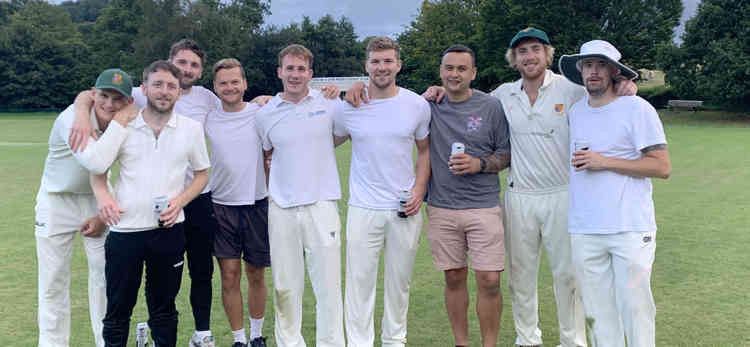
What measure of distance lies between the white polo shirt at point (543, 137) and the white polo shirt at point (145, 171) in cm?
275

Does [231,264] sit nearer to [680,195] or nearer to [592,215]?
[592,215]

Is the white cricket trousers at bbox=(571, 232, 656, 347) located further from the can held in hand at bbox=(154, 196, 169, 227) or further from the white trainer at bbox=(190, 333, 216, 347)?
the white trainer at bbox=(190, 333, 216, 347)

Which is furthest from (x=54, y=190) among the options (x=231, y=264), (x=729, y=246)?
(x=729, y=246)

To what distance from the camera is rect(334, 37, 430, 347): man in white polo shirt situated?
197 inches

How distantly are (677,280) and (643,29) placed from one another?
4350 cm

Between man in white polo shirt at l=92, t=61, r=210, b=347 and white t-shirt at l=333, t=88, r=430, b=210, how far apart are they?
1.36 m

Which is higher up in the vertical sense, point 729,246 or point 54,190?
point 54,190

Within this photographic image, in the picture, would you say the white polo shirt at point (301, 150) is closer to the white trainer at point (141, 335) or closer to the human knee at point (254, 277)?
the human knee at point (254, 277)

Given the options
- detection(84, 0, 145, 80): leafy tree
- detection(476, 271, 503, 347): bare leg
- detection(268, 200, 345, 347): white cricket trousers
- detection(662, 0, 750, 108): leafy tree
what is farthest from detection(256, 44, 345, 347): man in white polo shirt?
detection(84, 0, 145, 80): leafy tree

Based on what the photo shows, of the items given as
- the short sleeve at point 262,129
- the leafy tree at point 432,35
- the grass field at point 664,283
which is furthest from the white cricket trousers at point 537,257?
the leafy tree at point 432,35

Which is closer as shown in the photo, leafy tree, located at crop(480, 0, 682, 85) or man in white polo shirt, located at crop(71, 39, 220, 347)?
man in white polo shirt, located at crop(71, 39, 220, 347)

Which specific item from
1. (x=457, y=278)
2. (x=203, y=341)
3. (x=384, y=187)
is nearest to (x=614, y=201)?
(x=457, y=278)

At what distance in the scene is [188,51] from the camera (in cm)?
575

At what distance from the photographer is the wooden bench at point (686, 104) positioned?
39.4 m
